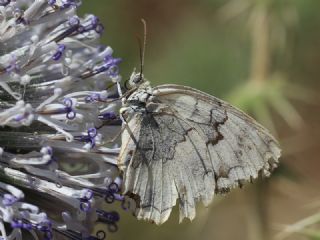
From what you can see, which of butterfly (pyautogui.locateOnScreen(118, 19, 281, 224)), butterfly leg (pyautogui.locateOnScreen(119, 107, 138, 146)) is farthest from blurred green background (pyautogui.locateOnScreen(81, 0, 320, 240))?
butterfly leg (pyautogui.locateOnScreen(119, 107, 138, 146))

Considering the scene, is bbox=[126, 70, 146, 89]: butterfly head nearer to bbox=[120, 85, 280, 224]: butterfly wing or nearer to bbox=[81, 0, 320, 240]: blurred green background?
bbox=[120, 85, 280, 224]: butterfly wing

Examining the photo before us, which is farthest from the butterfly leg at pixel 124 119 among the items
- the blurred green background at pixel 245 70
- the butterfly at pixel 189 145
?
the blurred green background at pixel 245 70

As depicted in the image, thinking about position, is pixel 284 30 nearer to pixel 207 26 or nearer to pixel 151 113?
pixel 151 113

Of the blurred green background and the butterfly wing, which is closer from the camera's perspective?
the butterfly wing

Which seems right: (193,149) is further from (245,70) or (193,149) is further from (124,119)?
(245,70)

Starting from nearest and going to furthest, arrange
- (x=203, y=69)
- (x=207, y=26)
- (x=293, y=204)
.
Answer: (x=203, y=69) → (x=207, y=26) → (x=293, y=204)

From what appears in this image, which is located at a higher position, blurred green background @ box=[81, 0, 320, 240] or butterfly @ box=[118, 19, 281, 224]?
blurred green background @ box=[81, 0, 320, 240]

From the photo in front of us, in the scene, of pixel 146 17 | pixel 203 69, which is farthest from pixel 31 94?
pixel 146 17

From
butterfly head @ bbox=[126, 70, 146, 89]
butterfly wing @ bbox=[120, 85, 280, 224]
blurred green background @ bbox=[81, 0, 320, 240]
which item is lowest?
butterfly wing @ bbox=[120, 85, 280, 224]

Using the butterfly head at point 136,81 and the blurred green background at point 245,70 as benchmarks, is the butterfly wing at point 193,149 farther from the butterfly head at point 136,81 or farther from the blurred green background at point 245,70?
the blurred green background at point 245,70
